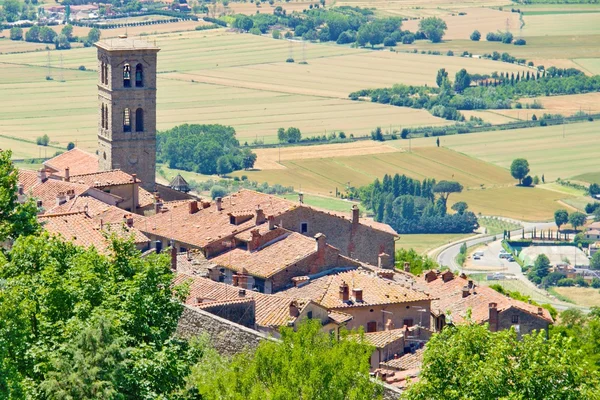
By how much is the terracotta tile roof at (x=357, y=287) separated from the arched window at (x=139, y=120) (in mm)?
26391

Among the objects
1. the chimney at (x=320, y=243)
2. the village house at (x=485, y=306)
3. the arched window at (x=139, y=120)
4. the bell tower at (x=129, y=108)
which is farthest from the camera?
the arched window at (x=139, y=120)

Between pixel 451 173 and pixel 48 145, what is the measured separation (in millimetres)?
38498

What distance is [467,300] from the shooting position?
6756 cm

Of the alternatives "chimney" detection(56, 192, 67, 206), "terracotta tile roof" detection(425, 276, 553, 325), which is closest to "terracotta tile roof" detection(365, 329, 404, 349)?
"terracotta tile roof" detection(425, 276, 553, 325)

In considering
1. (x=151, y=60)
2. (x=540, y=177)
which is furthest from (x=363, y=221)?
(x=540, y=177)

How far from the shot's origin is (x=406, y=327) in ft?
190

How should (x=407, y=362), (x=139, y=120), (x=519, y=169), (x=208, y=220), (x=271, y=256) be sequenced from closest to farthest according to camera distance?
(x=407, y=362) < (x=271, y=256) < (x=208, y=220) < (x=139, y=120) < (x=519, y=169)

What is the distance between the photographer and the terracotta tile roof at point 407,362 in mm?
→ 53291

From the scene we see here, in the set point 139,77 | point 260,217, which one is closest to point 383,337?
point 260,217

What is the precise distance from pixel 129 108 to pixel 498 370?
53.5 meters

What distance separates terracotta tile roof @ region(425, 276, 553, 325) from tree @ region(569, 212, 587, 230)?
9180 cm

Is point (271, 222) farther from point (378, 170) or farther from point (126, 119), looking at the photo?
point (378, 170)

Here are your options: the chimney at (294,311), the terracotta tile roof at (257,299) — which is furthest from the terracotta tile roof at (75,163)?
the chimney at (294,311)

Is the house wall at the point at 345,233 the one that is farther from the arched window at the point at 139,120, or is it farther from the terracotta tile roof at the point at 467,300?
the arched window at the point at 139,120
